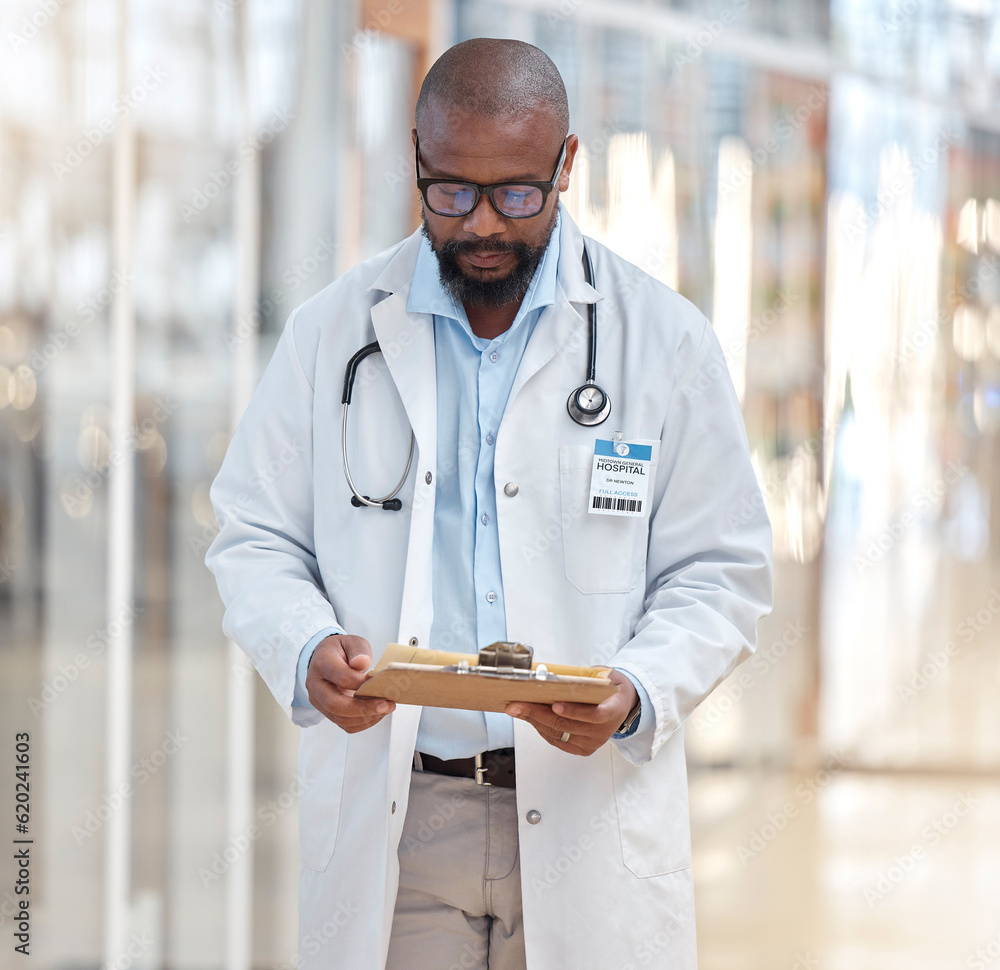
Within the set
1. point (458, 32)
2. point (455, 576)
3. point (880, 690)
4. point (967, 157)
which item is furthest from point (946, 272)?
point (455, 576)

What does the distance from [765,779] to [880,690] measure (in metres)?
0.55

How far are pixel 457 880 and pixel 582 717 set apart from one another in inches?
14.4

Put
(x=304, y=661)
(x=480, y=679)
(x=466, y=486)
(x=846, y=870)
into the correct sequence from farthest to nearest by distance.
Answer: (x=846, y=870), (x=466, y=486), (x=304, y=661), (x=480, y=679)

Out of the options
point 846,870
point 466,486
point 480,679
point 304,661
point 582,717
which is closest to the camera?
point 480,679

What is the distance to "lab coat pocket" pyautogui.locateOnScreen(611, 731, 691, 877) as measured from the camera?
4.53 feet

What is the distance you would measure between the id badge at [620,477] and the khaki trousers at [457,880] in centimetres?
39

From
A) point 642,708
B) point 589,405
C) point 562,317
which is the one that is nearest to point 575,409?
point 589,405

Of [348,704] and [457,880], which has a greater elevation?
[348,704]

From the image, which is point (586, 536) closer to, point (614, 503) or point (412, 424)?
point (614, 503)

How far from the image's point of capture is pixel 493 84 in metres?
1.39

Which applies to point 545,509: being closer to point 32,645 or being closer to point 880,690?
point 32,645

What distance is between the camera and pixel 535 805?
1360mm

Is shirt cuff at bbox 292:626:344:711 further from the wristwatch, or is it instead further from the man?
the wristwatch

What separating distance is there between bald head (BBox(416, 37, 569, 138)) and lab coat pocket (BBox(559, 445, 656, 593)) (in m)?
0.44
